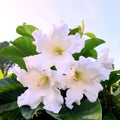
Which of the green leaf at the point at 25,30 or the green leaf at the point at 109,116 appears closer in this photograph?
the green leaf at the point at 109,116

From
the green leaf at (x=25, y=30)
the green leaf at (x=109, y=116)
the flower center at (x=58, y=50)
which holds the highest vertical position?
the green leaf at (x=25, y=30)

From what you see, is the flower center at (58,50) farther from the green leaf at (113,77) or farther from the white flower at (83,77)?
the green leaf at (113,77)

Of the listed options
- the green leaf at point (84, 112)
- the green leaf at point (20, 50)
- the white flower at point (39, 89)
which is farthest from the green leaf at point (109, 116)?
the green leaf at point (20, 50)

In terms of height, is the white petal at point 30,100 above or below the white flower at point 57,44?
below

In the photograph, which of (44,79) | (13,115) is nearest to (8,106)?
(13,115)

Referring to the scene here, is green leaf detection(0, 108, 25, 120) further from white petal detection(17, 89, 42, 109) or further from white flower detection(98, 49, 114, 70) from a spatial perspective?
white flower detection(98, 49, 114, 70)

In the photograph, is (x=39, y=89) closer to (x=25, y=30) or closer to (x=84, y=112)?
(x=84, y=112)

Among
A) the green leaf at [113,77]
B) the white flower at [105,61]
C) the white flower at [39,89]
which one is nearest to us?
the white flower at [39,89]
